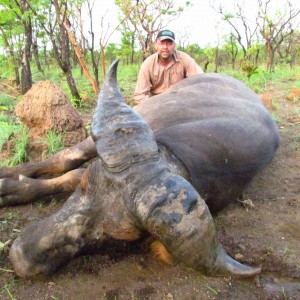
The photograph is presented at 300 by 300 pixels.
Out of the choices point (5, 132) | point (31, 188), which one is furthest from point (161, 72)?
point (31, 188)

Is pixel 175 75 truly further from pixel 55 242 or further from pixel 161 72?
pixel 55 242

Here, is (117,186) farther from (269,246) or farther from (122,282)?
(269,246)

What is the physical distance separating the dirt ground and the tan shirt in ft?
8.69

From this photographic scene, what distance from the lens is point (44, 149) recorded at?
392cm

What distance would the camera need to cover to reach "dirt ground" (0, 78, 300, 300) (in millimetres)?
2086

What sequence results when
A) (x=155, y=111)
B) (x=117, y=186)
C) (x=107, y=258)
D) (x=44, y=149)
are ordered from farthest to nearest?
(x=44, y=149) < (x=155, y=111) < (x=107, y=258) < (x=117, y=186)

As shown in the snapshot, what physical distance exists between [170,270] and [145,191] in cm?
67

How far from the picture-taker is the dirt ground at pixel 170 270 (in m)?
2.09

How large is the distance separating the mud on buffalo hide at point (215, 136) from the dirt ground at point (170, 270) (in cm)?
33

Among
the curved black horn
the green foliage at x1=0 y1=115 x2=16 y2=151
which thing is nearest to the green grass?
the green foliage at x1=0 y1=115 x2=16 y2=151

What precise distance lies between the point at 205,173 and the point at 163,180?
2.53 feet

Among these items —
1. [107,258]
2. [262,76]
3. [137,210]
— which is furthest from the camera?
[262,76]

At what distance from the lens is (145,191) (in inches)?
73.1

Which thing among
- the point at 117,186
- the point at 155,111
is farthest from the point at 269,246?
the point at 155,111
